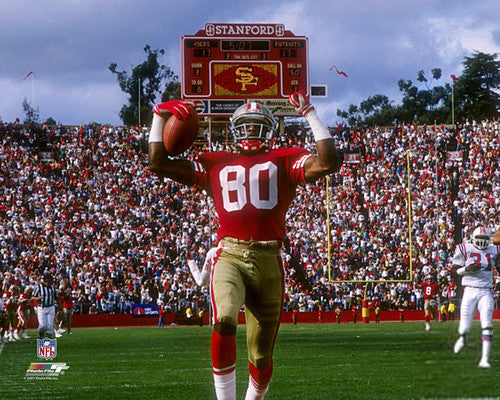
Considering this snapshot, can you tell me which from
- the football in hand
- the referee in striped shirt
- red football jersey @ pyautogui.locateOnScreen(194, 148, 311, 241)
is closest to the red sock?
red football jersey @ pyautogui.locateOnScreen(194, 148, 311, 241)

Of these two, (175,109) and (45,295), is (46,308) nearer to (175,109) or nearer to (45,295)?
(45,295)

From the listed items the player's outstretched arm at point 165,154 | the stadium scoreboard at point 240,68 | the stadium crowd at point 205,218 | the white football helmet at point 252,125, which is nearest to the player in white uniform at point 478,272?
the white football helmet at point 252,125

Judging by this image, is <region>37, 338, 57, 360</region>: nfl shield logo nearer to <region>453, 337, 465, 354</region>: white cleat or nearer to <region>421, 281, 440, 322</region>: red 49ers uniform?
<region>421, 281, 440, 322</region>: red 49ers uniform

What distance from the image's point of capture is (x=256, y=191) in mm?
4648

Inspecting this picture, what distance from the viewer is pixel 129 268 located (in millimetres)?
26750

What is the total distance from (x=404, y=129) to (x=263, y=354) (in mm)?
29040

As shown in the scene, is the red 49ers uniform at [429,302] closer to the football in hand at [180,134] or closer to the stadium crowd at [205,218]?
the football in hand at [180,134]

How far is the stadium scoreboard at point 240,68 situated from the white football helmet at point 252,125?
22.0 meters

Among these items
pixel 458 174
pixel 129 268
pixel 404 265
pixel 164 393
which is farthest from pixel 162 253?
pixel 164 393

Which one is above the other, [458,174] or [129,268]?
[458,174]

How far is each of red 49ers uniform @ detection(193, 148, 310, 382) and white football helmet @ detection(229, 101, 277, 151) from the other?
15cm

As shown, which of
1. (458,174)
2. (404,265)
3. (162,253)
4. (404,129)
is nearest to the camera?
(404,265)

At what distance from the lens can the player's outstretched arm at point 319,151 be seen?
175 inches

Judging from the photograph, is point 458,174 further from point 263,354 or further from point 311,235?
point 263,354
